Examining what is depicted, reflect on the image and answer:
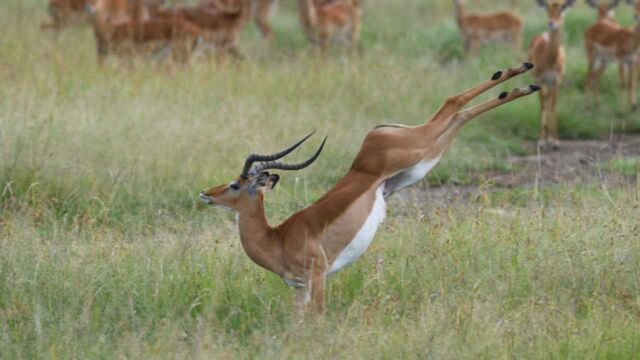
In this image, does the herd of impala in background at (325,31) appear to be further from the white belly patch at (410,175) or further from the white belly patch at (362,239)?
the white belly patch at (362,239)

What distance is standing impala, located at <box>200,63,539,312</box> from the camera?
5.25 metres

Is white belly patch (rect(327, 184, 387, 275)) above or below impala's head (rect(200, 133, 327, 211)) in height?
below

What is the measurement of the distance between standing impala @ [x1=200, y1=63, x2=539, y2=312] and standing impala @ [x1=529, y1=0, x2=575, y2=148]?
16.2 ft

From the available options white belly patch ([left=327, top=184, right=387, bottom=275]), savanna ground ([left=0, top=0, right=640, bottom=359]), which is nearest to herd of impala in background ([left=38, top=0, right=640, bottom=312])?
white belly patch ([left=327, top=184, right=387, bottom=275])

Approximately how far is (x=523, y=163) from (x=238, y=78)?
2486mm

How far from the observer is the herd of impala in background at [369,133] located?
17.3ft

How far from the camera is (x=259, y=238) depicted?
536 cm

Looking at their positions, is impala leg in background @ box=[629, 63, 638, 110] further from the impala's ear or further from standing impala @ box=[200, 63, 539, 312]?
the impala's ear

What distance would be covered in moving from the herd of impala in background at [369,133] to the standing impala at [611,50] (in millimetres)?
11

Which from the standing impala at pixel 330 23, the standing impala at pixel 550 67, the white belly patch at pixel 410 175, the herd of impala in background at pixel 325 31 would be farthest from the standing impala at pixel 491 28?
the white belly patch at pixel 410 175

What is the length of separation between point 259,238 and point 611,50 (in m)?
7.06

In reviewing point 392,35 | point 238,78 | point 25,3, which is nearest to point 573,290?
point 238,78

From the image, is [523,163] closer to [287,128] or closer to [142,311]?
[287,128]

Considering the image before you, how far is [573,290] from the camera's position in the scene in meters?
5.59
